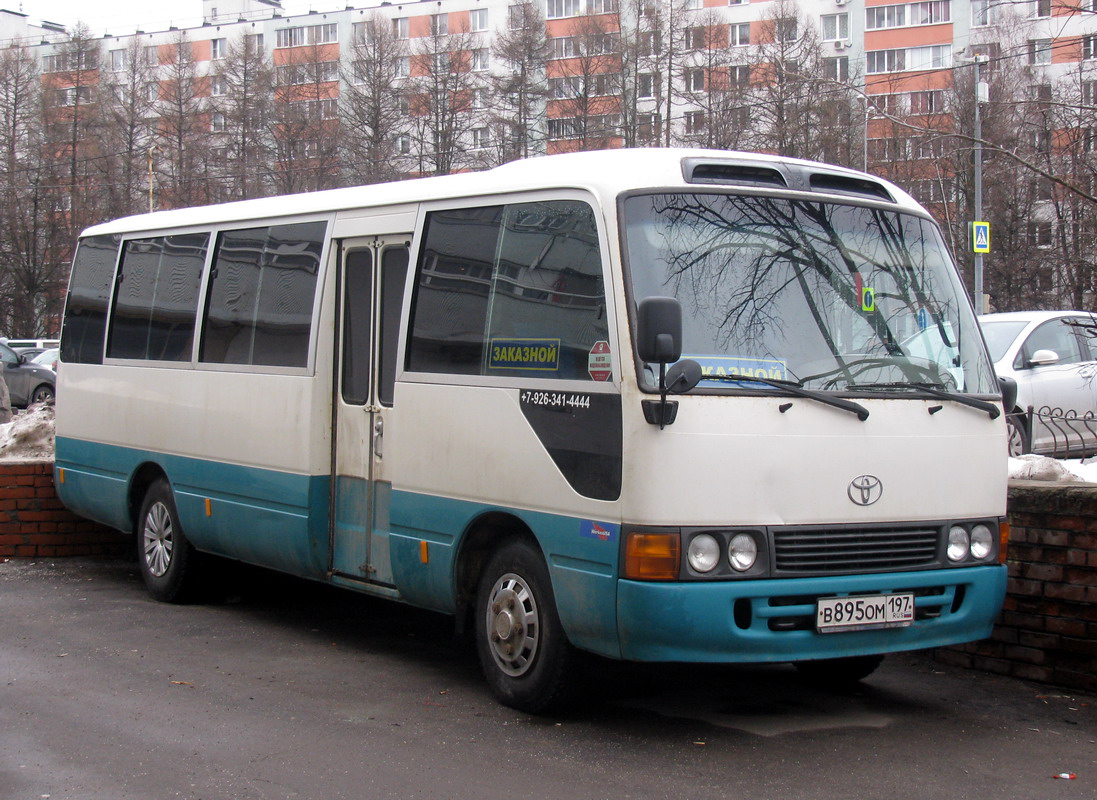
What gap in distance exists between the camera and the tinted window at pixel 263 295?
8.50 meters

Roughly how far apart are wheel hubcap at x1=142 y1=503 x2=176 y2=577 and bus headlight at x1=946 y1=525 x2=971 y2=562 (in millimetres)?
5445

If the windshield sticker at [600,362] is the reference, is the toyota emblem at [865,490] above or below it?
below

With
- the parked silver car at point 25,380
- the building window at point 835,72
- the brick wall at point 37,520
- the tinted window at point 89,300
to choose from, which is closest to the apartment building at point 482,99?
the building window at point 835,72

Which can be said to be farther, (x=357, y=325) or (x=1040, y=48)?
(x=357, y=325)

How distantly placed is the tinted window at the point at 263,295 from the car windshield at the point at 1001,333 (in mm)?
8338

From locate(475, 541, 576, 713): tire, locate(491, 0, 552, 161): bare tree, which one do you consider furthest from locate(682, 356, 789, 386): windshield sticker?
locate(491, 0, 552, 161): bare tree

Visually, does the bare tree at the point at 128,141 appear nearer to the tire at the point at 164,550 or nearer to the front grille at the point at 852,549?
the tire at the point at 164,550

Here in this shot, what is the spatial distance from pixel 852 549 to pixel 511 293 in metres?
2.00

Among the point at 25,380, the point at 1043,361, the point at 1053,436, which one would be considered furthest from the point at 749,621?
the point at 25,380

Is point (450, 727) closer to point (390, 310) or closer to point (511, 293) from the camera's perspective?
point (511, 293)

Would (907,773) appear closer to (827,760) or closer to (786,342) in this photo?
(827,760)

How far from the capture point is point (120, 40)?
310 ft

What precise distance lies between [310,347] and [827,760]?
3.97 meters

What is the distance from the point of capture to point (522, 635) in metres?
6.56
